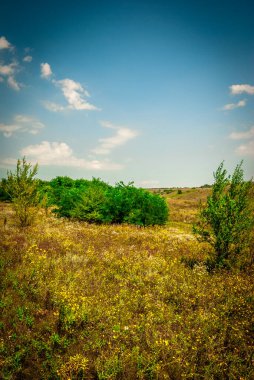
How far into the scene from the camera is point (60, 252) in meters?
11.2

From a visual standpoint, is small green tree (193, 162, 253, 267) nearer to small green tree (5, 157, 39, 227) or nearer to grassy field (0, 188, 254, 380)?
grassy field (0, 188, 254, 380)

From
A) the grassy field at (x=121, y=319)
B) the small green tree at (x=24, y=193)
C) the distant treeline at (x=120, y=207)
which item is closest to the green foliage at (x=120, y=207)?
→ the distant treeline at (x=120, y=207)

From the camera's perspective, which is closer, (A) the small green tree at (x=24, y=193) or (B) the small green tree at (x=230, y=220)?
(B) the small green tree at (x=230, y=220)

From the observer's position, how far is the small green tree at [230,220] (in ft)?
32.1

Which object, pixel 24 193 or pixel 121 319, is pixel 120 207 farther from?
pixel 121 319

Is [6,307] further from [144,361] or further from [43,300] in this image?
[144,361]

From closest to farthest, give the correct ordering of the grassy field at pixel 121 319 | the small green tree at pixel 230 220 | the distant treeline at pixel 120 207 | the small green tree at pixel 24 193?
the grassy field at pixel 121 319
the small green tree at pixel 230 220
the small green tree at pixel 24 193
the distant treeline at pixel 120 207

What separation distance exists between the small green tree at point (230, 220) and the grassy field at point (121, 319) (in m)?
0.90

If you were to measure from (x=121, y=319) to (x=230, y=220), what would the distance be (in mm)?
6306

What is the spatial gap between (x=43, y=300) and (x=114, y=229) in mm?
12292

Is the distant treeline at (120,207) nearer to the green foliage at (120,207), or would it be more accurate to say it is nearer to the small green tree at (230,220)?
the green foliage at (120,207)

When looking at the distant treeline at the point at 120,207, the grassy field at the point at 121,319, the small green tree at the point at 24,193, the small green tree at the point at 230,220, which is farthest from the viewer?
the distant treeline at the point at 120,207

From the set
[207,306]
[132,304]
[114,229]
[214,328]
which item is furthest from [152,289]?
[114,229]

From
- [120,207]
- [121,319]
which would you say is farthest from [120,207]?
[121,319]
